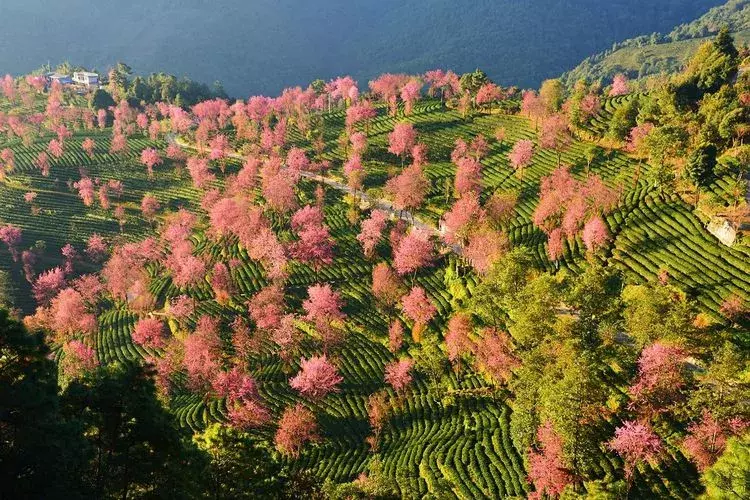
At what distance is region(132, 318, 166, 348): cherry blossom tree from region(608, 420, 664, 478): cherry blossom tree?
2096 inches

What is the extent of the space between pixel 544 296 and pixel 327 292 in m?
27.6

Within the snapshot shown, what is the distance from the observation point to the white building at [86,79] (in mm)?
178500

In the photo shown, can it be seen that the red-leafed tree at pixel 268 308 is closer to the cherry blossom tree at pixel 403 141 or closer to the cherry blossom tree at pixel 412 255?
the cherry blossom tree at pixel 412 255

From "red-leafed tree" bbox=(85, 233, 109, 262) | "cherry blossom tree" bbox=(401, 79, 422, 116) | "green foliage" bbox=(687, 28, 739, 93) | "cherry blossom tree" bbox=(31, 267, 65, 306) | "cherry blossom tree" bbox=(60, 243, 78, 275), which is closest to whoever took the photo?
"green foliage" bbox=(687, 28, 739, 93)

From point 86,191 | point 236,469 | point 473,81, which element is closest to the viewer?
point 236,469

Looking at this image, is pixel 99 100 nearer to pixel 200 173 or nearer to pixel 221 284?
pixel 200 173

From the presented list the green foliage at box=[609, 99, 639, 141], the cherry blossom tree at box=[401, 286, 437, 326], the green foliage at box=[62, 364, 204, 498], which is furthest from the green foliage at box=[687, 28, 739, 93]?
the green foliage at box=[62, 364, 204, 498]

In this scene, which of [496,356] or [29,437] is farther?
[496,356]

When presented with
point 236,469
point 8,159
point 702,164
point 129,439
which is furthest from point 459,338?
point 8,159

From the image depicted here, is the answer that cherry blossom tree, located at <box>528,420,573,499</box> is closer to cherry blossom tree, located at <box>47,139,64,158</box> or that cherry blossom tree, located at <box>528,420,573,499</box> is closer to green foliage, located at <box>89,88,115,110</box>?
cherry blossom tree, located at <box>47,139,64,158</box>

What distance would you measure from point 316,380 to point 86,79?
17205 cm

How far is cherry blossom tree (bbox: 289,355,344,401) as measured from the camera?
51.9 metres

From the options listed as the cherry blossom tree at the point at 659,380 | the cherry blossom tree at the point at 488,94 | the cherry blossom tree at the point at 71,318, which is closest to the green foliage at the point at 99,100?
the cherry blossom tree at the point at 71,318

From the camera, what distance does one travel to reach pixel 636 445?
114ft
